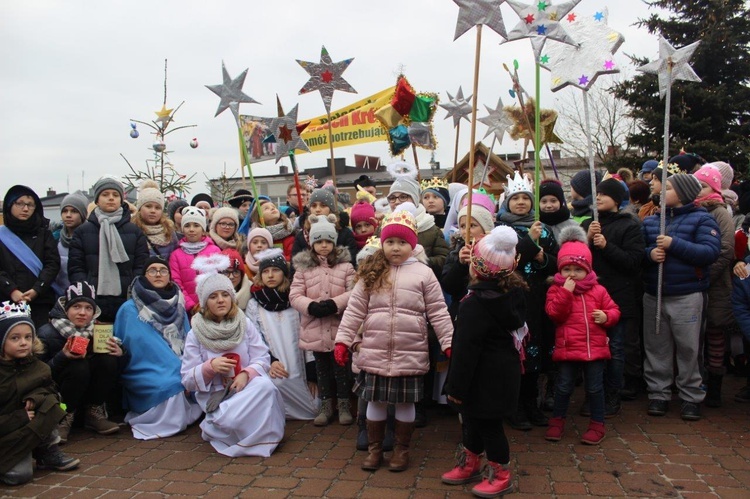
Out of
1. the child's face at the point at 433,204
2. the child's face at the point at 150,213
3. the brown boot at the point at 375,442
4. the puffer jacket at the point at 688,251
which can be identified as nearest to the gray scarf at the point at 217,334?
the brown boot at the point at 375,442

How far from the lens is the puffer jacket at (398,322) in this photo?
454cm

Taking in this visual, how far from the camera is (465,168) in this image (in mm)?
17203

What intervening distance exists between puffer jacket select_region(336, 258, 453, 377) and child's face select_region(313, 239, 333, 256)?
1.06m

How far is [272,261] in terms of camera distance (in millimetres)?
5863

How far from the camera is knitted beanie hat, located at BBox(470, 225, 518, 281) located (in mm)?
4039

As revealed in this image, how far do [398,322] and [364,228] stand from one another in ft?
6.49

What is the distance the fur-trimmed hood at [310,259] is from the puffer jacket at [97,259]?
4.95 ft

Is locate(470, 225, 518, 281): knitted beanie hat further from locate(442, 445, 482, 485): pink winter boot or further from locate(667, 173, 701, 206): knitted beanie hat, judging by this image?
locate(667, 173, 701, 206): knitted beanie hat

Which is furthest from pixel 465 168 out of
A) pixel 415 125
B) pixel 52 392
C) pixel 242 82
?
pixel 52 392

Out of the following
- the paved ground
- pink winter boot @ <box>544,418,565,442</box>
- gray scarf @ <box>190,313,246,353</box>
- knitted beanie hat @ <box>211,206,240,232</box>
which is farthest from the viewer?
knitted beanie hat @ <box>211,206,240,232</box>

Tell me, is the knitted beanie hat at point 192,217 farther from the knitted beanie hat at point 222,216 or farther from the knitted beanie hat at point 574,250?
the knitted beanie hat at point 574,250

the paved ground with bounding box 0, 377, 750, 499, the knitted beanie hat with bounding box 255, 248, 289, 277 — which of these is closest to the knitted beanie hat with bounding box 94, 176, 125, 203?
the knitted beanie hat with bounding box 255, 248, 289, 277

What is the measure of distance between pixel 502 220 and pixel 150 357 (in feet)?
11.2

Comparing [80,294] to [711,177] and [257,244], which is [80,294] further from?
[711,177]
